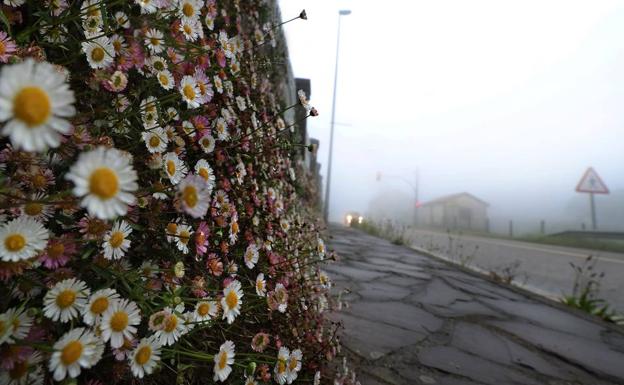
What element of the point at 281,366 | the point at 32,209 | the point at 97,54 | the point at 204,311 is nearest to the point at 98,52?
the point at 97,54

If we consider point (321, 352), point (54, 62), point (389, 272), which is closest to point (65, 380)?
point (54, 62)

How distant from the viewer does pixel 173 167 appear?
1.12 metres

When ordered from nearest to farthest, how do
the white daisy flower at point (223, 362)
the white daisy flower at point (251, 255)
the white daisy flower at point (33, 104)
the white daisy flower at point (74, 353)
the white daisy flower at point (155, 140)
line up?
1. the white daisy flower at point (33, 104)
2. the white daisy flower at point (74, 353)
3. the white daisy flower at point (223, 362)
4. the white daisy flower at point (155, 140)
5. the white daisy flower at point (251, 255)

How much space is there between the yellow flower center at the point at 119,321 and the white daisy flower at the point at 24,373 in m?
0.13

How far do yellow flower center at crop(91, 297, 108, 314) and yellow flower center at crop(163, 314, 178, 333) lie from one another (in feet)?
0.52

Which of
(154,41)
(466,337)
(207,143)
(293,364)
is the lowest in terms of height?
(466,337)

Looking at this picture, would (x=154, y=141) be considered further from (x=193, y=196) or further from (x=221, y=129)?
(x=193, y=196)

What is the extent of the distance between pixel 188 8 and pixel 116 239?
0.87m

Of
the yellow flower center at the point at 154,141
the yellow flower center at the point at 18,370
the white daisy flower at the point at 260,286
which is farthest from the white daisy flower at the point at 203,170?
the yellow flower center at the point at 18,370

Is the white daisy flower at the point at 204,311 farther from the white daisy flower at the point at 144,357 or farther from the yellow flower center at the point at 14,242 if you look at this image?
the yellow flower center at the point at 14,242

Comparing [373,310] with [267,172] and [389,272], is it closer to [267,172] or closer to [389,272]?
[267,172]

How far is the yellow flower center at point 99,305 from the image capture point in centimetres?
74

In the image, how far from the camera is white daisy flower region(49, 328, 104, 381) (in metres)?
0.61

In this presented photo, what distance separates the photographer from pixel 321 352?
1.54 meters
